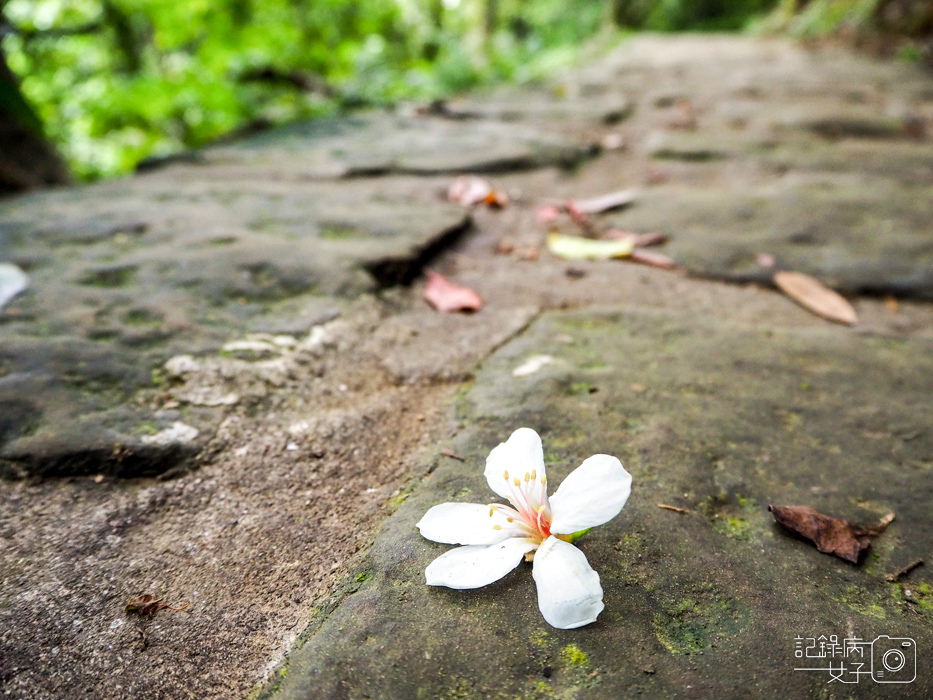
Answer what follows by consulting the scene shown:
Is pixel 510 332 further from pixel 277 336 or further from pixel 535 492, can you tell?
pixel 535 492

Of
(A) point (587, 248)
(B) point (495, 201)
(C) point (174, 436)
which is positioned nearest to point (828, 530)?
(C) point (174, 436)

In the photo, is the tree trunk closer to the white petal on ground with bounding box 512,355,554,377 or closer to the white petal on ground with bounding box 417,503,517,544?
the white petal on ground with bounding box 512,355,554,377

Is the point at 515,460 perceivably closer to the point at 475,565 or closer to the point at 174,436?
the point at 475,565

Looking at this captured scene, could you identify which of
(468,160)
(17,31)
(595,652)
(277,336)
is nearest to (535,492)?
(595,652)

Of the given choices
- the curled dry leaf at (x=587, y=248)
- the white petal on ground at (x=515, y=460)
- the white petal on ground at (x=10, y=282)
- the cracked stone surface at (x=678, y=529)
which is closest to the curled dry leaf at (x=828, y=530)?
the cracked stone surface at (x=678, y=529)

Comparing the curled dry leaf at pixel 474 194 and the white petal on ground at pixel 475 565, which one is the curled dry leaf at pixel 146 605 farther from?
the curled dry leaf at pixel 474 194

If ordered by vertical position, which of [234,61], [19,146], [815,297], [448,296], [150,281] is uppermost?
[234,61]

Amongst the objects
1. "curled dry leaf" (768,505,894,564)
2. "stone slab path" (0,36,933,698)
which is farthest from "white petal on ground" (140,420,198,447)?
"curled dry leaf" (768,505,894,564)
